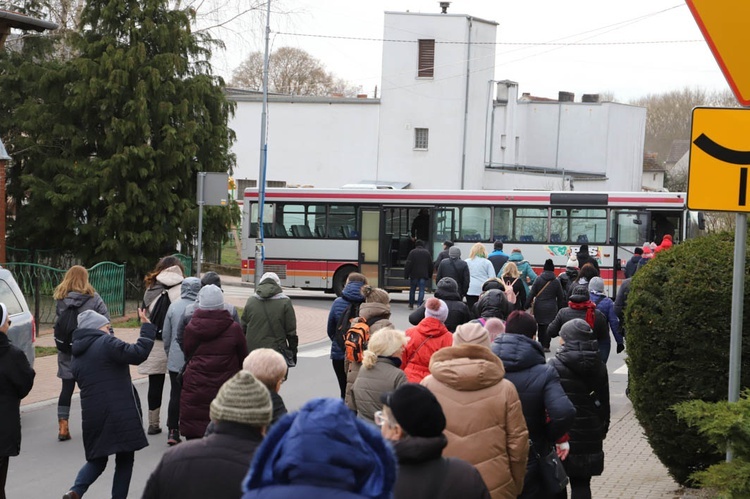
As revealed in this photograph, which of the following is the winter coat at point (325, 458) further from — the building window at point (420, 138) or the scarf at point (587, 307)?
the building window at point (420, 138)

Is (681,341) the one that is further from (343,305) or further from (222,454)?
(222,454)

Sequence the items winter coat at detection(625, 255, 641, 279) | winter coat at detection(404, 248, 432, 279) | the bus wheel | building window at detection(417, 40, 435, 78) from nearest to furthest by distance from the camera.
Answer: winter coat at detection(625, 255, 641, 279) < winter coat at detection(404, 248, 432, 279) < the bus wheel < building window at detection(417, 40, 435, 78)

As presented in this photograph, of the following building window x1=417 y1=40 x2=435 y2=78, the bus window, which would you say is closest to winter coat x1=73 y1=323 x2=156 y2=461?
the bus window

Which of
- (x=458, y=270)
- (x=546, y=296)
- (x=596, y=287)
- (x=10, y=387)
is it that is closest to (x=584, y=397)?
(x=10, y=387)

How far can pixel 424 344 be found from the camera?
27.6 feet

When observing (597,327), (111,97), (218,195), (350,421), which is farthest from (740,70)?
(111,97)

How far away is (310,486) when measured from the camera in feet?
10.1

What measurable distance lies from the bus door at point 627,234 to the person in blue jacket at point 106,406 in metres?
22.2

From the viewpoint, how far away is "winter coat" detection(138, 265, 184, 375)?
11.2 m

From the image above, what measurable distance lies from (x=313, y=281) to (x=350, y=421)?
91.5ft

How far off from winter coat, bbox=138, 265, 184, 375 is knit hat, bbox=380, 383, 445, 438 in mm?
7261

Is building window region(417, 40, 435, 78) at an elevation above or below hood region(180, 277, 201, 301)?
above

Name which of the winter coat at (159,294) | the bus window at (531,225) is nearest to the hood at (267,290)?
the winter coat at (159,294)

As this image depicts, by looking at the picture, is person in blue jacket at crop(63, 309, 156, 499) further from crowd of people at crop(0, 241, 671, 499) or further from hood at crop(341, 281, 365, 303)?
hood at crop(341, 281, 365, 303)
